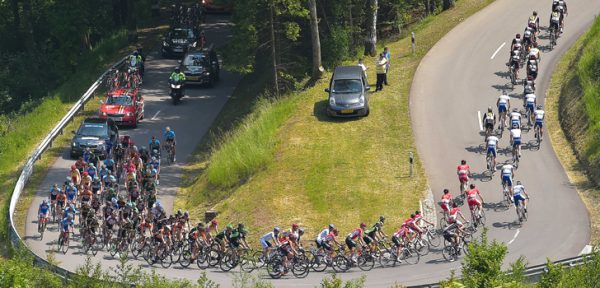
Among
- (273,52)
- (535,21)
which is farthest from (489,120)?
(273,52)

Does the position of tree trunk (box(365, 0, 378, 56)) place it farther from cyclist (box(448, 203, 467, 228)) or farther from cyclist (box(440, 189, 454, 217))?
cyclist (box(448, 203, 467, 228))

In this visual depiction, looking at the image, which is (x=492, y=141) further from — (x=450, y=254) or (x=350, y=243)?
(x=350, y=243)

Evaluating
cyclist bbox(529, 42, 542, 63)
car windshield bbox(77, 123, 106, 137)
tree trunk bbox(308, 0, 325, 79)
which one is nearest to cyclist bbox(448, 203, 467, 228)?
cyclist bbox(529, 42, 542, 63)

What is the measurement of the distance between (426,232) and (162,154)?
15.6m

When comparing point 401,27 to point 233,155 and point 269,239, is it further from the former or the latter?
point 269,239

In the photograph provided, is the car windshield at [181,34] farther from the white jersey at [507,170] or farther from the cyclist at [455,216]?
the cyclist at [455,216]

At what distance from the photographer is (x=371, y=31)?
54.4m

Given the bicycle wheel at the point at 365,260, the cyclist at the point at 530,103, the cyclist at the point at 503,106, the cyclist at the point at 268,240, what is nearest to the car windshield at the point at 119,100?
the cyclist at the point at 503,106

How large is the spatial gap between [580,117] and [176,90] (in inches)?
742

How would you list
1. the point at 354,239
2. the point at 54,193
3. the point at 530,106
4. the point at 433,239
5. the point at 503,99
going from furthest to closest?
the point at 530,106, the point at 503,99, the point at 54,193, the point at 433,239, the point at 354,239

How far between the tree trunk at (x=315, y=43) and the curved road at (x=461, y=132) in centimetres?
431

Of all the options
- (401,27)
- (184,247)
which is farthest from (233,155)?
(401,27)

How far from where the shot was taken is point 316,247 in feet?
120

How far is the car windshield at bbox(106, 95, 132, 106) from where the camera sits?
168ft
